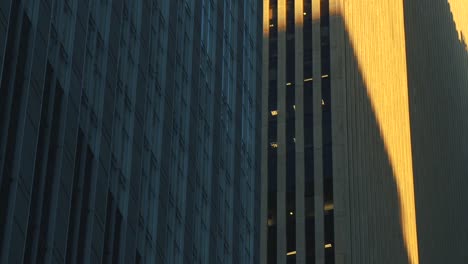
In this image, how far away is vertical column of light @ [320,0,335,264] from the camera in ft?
308

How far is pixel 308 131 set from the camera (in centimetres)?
9912

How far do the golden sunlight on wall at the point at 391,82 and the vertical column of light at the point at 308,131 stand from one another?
179 inches

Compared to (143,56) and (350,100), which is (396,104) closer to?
(350,100)

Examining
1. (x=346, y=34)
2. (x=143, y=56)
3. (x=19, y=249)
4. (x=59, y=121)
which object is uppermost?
(x=346, y=34)

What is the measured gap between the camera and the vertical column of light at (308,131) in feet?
310

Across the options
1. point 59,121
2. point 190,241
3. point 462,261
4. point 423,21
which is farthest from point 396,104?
point 59,121

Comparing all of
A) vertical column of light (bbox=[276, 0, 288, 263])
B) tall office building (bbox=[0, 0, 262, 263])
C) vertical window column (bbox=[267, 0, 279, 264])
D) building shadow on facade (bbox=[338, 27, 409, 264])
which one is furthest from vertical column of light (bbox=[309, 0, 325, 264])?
tall office building (bbox=[0, 0, 262, 263])

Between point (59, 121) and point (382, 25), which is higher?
point (382, 25)

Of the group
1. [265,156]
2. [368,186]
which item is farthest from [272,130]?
[368,186]

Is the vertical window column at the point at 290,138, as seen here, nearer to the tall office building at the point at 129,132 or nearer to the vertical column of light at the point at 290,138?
the vertical column of light at the point at 290,138

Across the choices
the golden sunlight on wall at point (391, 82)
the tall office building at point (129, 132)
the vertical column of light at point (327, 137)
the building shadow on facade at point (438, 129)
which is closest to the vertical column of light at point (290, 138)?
the vertical column of light at point (327, 137)

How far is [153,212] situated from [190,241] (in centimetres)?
582

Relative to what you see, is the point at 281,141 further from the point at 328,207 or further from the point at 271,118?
the point at 328,207

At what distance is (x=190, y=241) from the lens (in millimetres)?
64812
